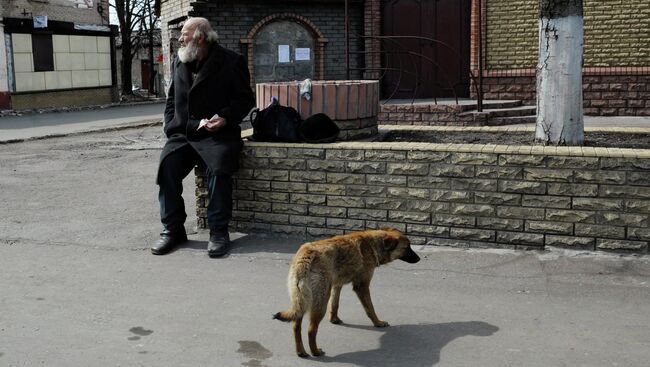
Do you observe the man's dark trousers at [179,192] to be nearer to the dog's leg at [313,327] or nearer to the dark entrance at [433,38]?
the dog's leg at [313,327]

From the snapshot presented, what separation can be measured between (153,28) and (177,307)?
38054mm

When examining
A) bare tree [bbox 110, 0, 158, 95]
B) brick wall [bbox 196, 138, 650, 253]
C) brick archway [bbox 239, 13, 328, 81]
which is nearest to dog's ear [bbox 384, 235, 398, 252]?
brick wall [bbox 196, 138, 650, 253]

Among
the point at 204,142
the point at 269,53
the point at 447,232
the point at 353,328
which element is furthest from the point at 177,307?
the point at 269,53

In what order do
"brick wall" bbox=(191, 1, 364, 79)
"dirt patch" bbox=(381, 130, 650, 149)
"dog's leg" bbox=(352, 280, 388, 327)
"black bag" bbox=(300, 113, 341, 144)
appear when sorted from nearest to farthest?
"dog's leg" bbox=(352, 280, 388, 327)
"black bag" bbox=(300, 113, 341, 144)
"dirt patch" bbox=(381, 130, 650, 149)
"brick wall" bbox=(191, 1, 364, 79)

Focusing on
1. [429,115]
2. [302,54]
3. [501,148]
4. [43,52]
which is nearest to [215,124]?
[501,148]

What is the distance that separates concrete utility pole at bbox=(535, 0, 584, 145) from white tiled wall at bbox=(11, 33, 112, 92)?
933 inches

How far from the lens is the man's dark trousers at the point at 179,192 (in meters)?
6.22

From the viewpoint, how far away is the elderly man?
Answer: 6.24 meters

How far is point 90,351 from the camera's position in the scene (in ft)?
13.8

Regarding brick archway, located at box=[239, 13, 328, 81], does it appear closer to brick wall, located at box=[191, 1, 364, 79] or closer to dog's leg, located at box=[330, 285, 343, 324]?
brick wall, located at box=[191, 1, 364, 79]

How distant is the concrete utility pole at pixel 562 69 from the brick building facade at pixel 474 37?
18.5ft

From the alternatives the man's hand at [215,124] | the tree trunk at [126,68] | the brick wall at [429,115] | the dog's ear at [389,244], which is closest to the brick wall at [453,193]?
the man's hand at [215,124]

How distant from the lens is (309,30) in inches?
693

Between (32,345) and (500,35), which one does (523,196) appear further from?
→ (500,35)
